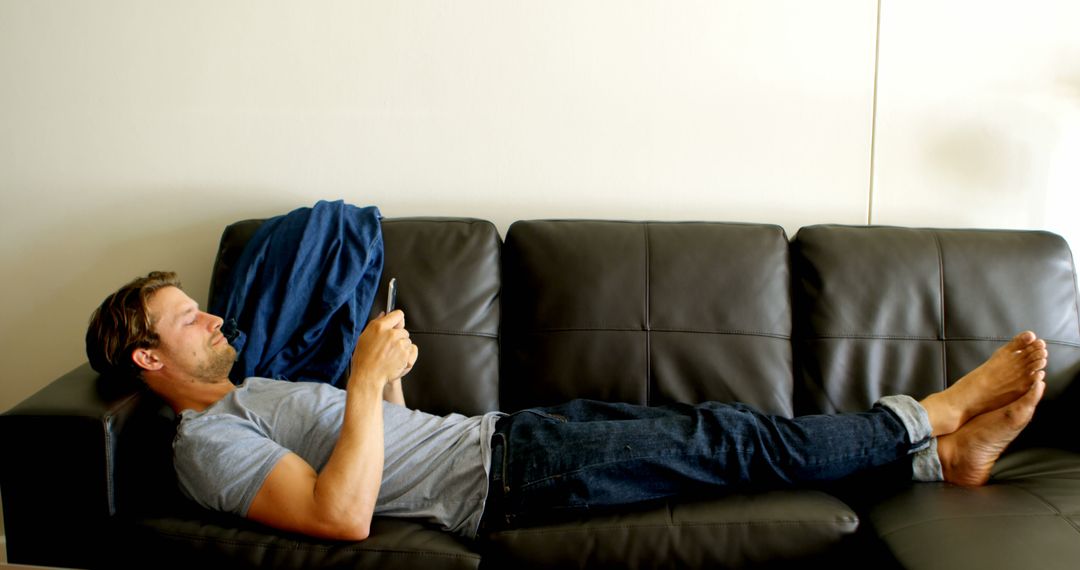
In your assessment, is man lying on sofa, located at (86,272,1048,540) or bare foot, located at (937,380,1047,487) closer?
man lying on sofa, located at (86,272,1048,540)

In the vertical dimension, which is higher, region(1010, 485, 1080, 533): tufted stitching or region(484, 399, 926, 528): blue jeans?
region(484, 399, 926, 528): blue jeans

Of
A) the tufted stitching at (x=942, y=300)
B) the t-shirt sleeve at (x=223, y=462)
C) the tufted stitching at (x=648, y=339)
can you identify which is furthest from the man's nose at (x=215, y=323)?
the tufted stitching at (x=942, y=300)

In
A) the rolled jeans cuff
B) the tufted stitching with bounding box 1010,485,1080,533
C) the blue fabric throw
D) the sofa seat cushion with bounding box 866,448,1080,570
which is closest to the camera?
the sofa seat cushion with bounding box 866,448,1080,570

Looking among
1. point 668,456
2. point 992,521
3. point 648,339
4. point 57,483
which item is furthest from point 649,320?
point 57,483

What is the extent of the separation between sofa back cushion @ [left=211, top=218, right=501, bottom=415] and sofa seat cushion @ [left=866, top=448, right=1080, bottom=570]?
90 cm

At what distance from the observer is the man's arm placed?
1.39 m

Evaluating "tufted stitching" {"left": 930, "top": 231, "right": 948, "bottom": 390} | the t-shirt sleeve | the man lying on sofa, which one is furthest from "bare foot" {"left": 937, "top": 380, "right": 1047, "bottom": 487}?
the t-shirt sleeve

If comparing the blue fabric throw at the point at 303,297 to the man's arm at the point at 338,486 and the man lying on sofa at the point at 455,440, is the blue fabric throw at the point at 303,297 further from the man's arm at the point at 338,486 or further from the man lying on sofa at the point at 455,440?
the man's arm at the point at 338,486

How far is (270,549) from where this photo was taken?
4.60 feet

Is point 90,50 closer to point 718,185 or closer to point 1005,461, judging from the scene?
point 718,185

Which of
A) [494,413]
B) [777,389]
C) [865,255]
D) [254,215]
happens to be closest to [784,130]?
[865,255]

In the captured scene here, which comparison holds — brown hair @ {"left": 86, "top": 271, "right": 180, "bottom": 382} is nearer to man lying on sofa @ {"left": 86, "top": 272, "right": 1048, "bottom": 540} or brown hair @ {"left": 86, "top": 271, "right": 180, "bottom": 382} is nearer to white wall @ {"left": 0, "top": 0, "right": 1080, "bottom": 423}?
man lying on sofa @ {"left": 86, "top": 272, "right": 1048, "bottom": 540}

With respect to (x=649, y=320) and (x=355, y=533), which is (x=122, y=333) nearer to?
(x=355, y=533)

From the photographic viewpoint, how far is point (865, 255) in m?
1.96
